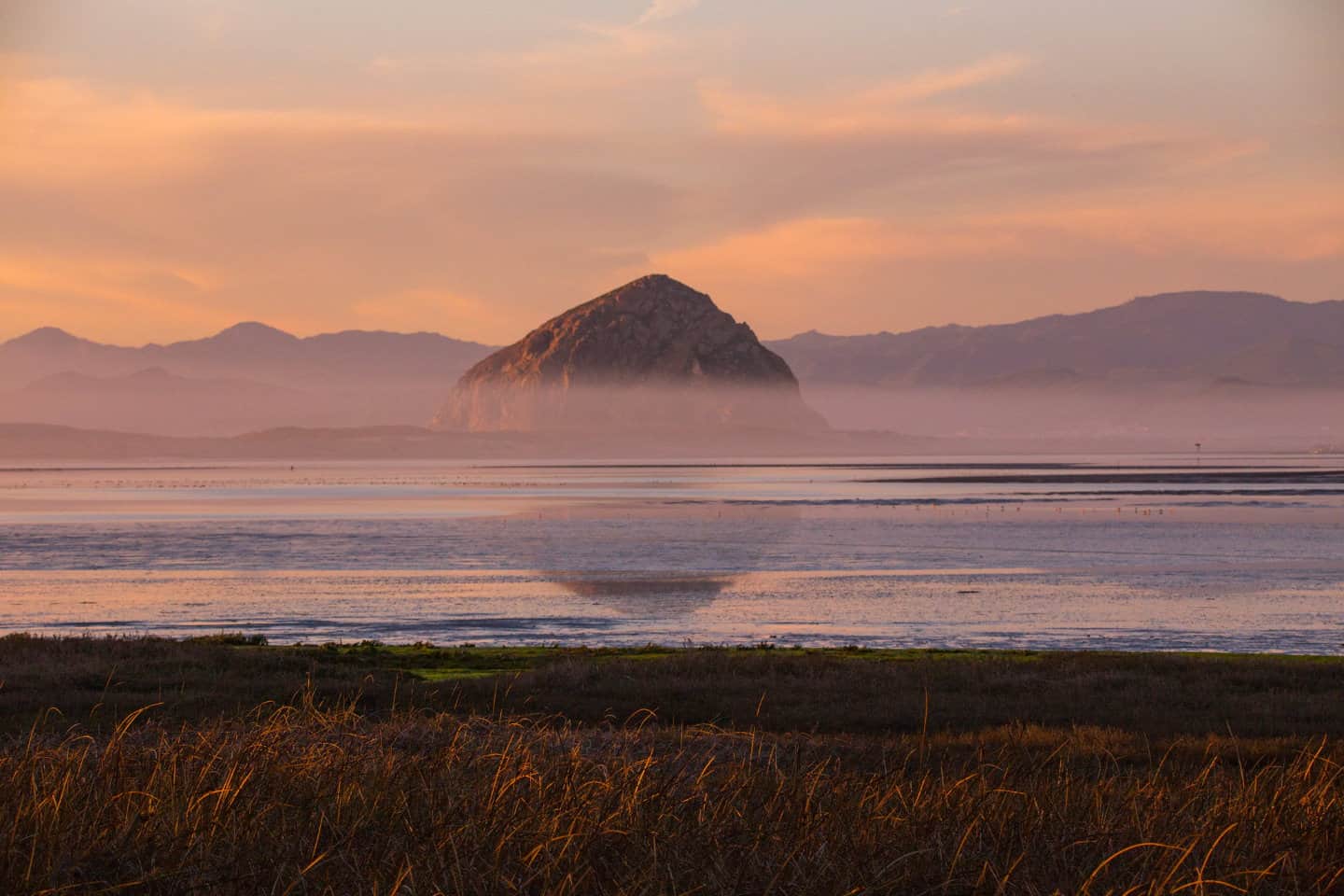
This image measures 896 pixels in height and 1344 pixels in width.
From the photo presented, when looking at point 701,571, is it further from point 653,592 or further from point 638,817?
point 638,817

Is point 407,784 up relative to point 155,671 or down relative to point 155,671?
up

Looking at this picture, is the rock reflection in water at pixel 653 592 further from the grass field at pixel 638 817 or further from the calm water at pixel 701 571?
the grass field at pixel 638 817

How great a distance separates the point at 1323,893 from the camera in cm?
978

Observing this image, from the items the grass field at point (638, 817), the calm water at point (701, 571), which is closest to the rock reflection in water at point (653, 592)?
the calm water at point (701, 571)

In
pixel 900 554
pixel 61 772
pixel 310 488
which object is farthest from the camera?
pixel 310 488

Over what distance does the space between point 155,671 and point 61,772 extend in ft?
49.3

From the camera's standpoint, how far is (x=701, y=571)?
5625 centimetres

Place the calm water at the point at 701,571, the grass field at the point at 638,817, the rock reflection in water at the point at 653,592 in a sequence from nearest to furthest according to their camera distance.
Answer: the grass field at the point at 638,817 < the calm water at the point at 701,571 < the rock reflection in water at the point at 653,592

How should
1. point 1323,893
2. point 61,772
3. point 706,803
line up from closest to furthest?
point 1323,893 < point 706,803 < point 61,772

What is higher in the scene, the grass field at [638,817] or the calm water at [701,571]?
the grass field at [638,817]

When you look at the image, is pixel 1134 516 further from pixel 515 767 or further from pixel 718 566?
pixel 515 767

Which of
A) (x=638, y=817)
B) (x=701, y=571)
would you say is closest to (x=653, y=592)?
(x=701, y=571)

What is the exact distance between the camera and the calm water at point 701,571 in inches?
1528

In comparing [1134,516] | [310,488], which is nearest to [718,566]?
[1134,516]
